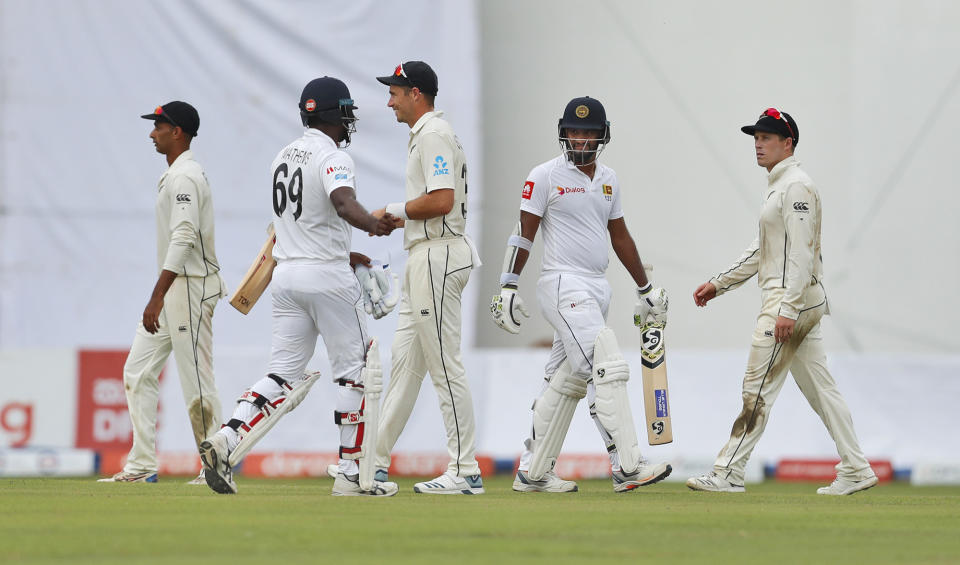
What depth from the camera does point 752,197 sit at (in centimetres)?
1411

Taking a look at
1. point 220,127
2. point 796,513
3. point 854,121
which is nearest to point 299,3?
point 220,127

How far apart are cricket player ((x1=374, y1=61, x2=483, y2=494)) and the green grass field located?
0.82 ft

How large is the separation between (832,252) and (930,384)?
1.57 meters

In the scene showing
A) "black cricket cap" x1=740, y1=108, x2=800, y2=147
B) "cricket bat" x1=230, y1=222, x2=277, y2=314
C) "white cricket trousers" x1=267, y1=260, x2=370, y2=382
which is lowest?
"white cricket trousers" x1=267, y1=260, x2=370, y2=382

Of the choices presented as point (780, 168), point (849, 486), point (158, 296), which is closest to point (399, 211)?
point (158, 296)

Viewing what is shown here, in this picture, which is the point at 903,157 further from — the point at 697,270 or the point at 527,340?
the point at 527,340

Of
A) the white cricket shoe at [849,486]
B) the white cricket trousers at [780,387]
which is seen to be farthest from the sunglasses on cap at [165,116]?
the white cricket shoe at [849,486]

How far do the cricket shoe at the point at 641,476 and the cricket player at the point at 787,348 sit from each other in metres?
0.54

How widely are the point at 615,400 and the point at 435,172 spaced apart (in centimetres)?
146

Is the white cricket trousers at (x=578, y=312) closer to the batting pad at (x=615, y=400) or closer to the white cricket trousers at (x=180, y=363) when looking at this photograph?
the batting pad at (x=615, y=400)

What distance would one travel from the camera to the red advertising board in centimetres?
1175

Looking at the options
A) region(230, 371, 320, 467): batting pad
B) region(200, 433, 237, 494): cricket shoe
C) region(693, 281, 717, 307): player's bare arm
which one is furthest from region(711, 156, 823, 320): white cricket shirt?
region(200, 433, 237, 494): cricket shoe

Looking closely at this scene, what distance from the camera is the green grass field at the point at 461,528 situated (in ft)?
16.5

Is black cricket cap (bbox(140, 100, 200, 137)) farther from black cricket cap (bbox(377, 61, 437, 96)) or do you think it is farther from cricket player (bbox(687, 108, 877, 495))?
cricket player (bbox(687, 108, 877, 495))
